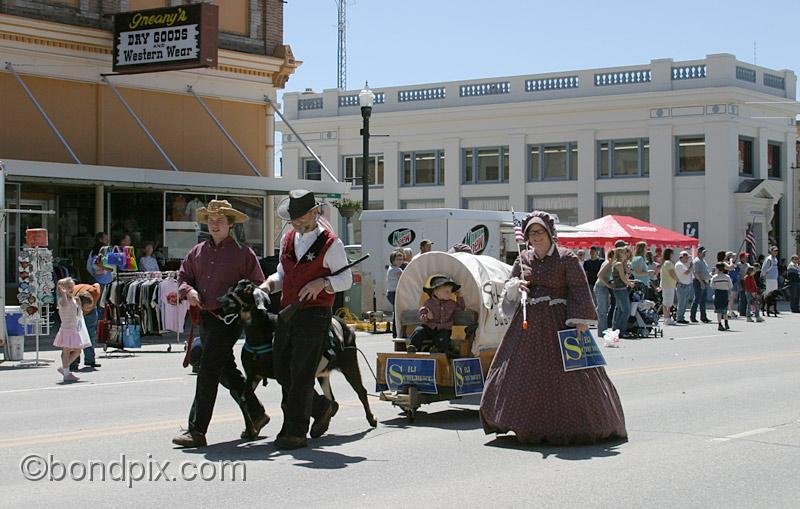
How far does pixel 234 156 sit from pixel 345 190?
322 centimetres

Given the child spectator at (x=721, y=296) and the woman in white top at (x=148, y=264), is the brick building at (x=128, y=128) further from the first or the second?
the child spectator at (x=721, y=296)

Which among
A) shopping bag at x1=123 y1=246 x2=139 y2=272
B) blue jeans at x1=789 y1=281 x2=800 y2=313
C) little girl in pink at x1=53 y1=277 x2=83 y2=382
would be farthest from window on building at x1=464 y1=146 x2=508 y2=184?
little girl in pink at x1=53 y1=277 x2=83 y2=382

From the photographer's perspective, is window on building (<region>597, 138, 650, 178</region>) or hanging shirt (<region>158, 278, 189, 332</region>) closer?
hanging shirt (<region>158, 278, 189, 332</region>)

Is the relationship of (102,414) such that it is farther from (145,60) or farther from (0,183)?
(145,60)

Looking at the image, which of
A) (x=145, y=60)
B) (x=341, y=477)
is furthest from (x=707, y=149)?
(x=341, y=477)

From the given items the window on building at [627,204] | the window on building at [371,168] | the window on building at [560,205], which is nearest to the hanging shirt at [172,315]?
the window on building at [560,205]

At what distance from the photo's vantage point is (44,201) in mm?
27266

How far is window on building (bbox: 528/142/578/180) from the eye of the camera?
4934cm

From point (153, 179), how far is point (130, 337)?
6.21 metres

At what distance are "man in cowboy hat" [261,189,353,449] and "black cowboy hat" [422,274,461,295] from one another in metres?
2.39

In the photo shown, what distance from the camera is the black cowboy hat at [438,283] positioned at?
12016 mm

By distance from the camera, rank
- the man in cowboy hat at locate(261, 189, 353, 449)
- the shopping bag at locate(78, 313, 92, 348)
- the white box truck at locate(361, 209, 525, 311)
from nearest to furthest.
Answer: the man in cowboy hat at locate(261, 189, 353, 449)
the shopping bag at locate(78, 313, 92, 348)
the white box truck at locate(361, 209, 525, 311)

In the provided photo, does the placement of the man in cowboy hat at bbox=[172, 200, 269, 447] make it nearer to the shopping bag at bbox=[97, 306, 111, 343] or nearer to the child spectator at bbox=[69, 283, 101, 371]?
the child spectator at bbox=[69, 283, 101, 371]

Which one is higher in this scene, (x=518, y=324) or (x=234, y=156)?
(x=234, y=156)
